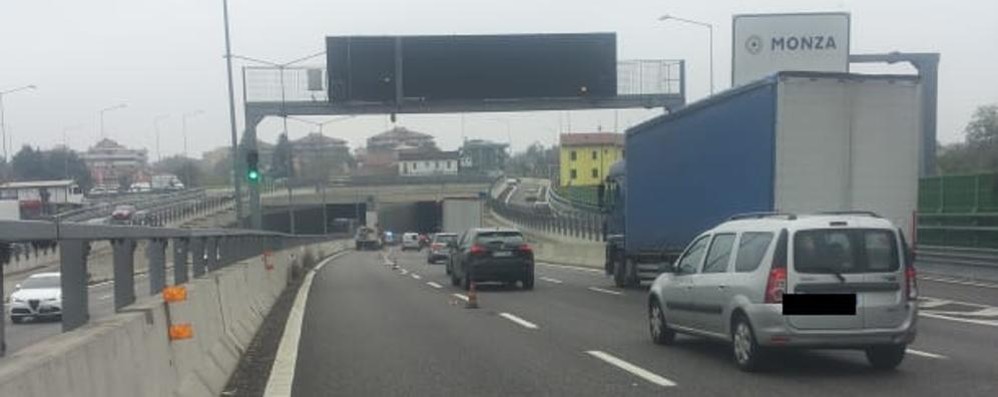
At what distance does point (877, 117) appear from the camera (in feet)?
52.2

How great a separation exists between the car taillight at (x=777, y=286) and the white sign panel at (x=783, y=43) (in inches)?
1368

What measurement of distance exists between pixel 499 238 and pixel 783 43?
21.3 metres

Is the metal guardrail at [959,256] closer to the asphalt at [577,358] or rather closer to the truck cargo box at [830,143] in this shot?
the asphalt at [577,358]

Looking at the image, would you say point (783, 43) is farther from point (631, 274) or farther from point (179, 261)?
point (179, 261)

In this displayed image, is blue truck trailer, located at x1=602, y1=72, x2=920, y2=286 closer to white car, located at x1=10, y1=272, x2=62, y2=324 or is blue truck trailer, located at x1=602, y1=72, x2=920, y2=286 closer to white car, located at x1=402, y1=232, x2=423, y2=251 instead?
white car, located at x1=10, y1=272, x2=62, y2=324

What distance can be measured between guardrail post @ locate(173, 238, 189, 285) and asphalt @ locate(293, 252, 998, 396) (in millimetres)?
1542

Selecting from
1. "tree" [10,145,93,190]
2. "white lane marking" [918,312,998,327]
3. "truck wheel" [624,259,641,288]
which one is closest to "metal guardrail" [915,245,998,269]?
"truck wheel" [624,259,641,288]

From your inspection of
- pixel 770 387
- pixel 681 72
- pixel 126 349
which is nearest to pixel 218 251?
pixel 770 387

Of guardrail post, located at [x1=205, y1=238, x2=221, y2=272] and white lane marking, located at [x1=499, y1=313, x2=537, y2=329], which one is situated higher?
guardrail post, located at [x1=205, y1=238, x2=221, y2=272]

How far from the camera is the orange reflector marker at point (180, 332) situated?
26.1 ft

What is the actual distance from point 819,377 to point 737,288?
1.18 m

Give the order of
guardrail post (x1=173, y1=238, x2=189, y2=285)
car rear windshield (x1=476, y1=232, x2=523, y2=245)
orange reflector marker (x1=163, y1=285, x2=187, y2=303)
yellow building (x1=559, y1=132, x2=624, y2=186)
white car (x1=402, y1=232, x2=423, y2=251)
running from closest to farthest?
orange reflector marker (x1=163, y1=285, x2=187, y2=303), guardrail post (x1=173, y1=238, x2=189, y2=285), car rear windshield (x1=476, y1=232, x2=523, y2=245), white car (x1=402, y1=232, x2=423, y2=251), yellow building (x1=559, y1=132, x2=624, y2=186)

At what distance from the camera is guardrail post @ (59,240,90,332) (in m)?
6.25

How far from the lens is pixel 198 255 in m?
13.5
